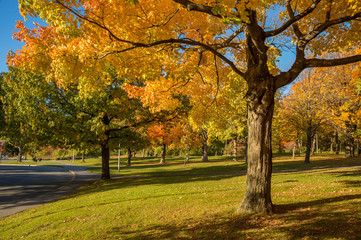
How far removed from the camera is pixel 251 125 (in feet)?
21.4

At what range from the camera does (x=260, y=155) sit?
6281mm

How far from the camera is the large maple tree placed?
6309mm

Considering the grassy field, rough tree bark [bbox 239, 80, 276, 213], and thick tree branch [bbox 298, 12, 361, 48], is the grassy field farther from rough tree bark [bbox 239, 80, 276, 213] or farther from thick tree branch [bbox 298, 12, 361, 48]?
thick tree branch [bbox 298, 12, 361, 48]

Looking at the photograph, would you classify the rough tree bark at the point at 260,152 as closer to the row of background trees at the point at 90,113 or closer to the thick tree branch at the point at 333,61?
the thick tree branch at the point at 333,61

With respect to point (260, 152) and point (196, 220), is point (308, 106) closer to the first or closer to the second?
point (260, 152)

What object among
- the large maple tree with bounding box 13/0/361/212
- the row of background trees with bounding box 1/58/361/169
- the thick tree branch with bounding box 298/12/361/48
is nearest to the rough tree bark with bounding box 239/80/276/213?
the large maple tree with bounding box 13/0/361/212

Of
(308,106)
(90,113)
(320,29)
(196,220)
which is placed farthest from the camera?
(308,106)

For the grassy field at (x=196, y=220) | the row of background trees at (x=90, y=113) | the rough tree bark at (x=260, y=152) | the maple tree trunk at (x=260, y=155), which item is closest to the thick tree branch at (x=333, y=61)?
the rough tree bark at (x=260, y=152)

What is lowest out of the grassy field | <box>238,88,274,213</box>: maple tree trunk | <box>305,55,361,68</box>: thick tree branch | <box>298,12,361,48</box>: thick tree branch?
the grassy field

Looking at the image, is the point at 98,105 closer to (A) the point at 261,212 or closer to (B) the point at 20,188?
(B) the point at 20,188

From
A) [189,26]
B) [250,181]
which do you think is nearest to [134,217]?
[250,181]

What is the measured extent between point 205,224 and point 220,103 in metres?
11.4

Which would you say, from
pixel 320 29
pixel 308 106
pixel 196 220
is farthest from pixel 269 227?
pixel 308 106

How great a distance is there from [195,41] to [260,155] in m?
3.57
